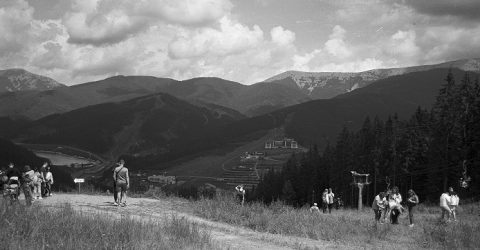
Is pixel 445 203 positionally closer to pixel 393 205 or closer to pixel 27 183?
pixel 393 205

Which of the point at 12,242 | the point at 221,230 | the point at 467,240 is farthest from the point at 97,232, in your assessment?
the point at 467,240

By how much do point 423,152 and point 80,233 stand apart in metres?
58.5

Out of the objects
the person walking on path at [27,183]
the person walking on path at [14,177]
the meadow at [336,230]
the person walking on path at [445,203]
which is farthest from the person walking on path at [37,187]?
the person walking on path at [445,203]

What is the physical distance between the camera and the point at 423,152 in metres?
61.3

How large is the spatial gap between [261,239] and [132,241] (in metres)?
4.59

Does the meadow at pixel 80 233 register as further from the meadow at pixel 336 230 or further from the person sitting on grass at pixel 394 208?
the person sitting on grass at pixel 394 208

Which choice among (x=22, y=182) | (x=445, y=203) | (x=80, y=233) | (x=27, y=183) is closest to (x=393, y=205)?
(x=445, y=203)

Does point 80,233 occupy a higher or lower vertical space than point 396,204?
higher

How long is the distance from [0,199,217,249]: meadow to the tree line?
3651cm

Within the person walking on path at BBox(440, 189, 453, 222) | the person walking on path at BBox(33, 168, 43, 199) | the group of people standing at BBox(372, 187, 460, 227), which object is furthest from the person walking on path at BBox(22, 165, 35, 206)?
the person walking on path at BBox(440, 189, 453, 222)

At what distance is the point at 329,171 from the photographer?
80375mm

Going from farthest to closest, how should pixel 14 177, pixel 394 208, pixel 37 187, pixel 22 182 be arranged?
pixel 37 187, pixel 394 208, pixel 22 182, pixel 14 177

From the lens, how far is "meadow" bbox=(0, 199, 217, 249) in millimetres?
9070

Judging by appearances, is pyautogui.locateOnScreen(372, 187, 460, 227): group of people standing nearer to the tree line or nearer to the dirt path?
the dirt path
